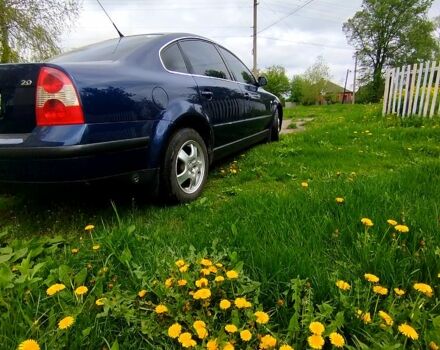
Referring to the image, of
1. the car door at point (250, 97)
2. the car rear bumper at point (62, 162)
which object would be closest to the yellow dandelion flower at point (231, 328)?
the car rear bumper at point (62, 162)

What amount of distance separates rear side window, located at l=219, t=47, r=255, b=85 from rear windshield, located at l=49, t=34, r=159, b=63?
4.44 feet

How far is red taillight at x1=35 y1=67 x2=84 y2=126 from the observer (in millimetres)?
2023

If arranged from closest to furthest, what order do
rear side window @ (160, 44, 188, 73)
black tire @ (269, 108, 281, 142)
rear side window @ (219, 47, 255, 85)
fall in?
rear side window @ (160, 44, 188, 73), rear side window @ (219, 47, 255, 85), black tire @ (269, 108, 281, 142)

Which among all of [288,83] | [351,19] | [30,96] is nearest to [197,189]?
[30,96]

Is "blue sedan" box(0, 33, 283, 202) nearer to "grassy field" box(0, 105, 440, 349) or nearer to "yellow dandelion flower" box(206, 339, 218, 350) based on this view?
"grassy field" box(0, 105, 440, 349)

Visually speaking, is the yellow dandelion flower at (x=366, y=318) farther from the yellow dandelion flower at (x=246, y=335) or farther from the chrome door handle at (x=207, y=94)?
the chrome door handle at (x=207, y=94)

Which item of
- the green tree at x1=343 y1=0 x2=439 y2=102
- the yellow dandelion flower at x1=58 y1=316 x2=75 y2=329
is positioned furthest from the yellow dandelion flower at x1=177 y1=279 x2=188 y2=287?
the green tree at x1=343 y1=0 x2=439 y2=102

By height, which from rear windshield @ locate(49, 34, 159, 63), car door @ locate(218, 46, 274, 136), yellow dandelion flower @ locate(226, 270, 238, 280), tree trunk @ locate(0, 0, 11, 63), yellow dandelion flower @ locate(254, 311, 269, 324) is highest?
tree trunk @ locate(0, 0, 11, 63)

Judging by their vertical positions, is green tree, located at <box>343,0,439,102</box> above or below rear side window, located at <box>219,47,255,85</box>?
above

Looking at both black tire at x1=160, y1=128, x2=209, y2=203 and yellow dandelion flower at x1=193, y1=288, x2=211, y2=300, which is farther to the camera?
black tire at x1=160, y1=128, x2=209, y2=203

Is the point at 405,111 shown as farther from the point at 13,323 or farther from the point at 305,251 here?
the point at 13,323

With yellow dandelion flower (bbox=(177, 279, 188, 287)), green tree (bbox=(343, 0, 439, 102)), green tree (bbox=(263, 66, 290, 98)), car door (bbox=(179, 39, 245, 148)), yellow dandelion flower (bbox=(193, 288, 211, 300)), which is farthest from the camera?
green tree (bbox=(263, 66, 290, 98))

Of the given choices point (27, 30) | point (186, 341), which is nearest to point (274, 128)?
point (186, 341)

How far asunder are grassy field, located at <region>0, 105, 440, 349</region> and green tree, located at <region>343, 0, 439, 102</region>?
43413 millimetres
